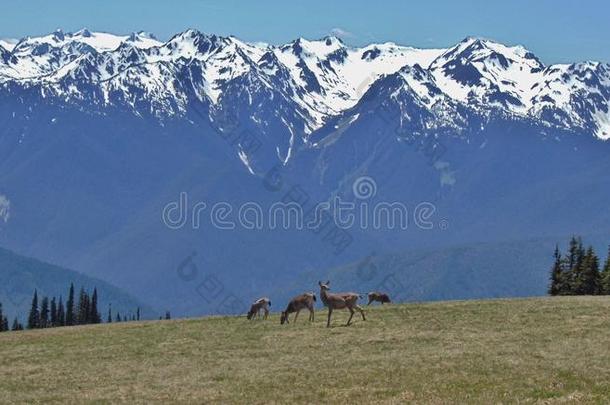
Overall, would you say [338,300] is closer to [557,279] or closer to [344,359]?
[344,359]

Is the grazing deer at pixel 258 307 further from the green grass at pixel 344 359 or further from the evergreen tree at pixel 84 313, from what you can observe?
the evergreen tree at pixel 84 313

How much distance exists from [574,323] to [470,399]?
19966mm

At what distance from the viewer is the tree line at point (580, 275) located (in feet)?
348

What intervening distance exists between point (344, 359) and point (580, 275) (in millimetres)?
65036

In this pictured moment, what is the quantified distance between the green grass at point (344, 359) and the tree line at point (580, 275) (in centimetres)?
3759

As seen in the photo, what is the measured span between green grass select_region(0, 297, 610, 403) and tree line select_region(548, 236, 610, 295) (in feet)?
123

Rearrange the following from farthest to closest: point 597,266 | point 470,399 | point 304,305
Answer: point 597,266 < point 304,305 < point 470,399

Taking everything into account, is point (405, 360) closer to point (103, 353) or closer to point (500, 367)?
point (500, 367)

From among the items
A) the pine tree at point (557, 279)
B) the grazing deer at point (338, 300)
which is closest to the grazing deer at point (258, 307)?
the grazing deer at point (338, 300)

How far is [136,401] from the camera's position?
140ft

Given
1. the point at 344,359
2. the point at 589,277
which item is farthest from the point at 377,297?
the point at 344,359

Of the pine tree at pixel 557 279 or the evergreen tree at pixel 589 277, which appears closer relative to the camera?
the evergreen tree at pixel 589 277

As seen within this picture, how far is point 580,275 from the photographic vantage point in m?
110

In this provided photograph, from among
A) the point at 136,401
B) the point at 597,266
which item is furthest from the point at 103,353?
the point at 597,266
